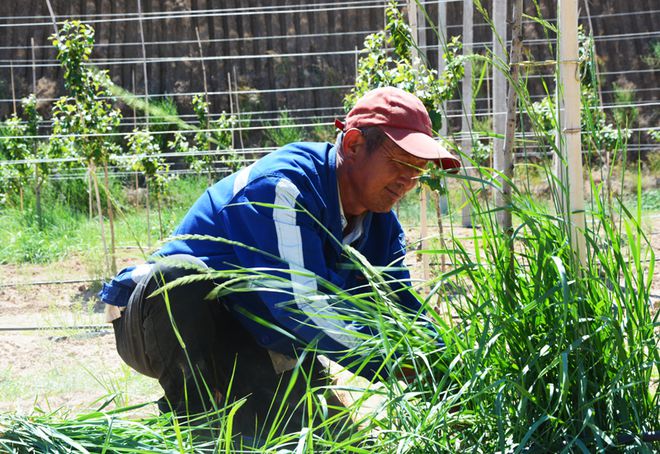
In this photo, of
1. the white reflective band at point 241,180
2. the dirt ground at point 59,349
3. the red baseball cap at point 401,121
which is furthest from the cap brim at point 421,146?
the dirt ground at point 59,349

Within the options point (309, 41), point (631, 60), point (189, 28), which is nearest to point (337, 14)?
point (309, 41)

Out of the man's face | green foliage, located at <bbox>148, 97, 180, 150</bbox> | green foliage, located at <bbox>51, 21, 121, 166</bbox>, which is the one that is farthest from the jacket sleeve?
green foliage, located at <bbox>148, 97, 180, 150</bbox>

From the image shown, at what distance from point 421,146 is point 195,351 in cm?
77

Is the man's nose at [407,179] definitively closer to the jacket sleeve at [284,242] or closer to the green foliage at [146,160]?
the jacket sleeve at [284,242]

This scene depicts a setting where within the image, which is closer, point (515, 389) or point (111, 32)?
point (515, 389)

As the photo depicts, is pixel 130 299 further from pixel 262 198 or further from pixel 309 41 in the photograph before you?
pixel 309 41

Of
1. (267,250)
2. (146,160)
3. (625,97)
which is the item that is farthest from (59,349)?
(625,97)

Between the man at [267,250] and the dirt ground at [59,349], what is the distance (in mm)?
179

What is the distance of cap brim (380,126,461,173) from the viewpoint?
1987 mm

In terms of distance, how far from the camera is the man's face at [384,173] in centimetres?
211

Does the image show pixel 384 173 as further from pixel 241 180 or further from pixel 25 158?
pixel 25 158

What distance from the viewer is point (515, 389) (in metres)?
1.52

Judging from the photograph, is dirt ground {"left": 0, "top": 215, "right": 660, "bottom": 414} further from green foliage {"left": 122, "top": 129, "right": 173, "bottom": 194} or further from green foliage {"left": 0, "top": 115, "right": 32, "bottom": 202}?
green foliage {"left": 0, "top": 115, "right": 32, "bottom": 202}

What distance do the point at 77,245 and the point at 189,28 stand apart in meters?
4.92
